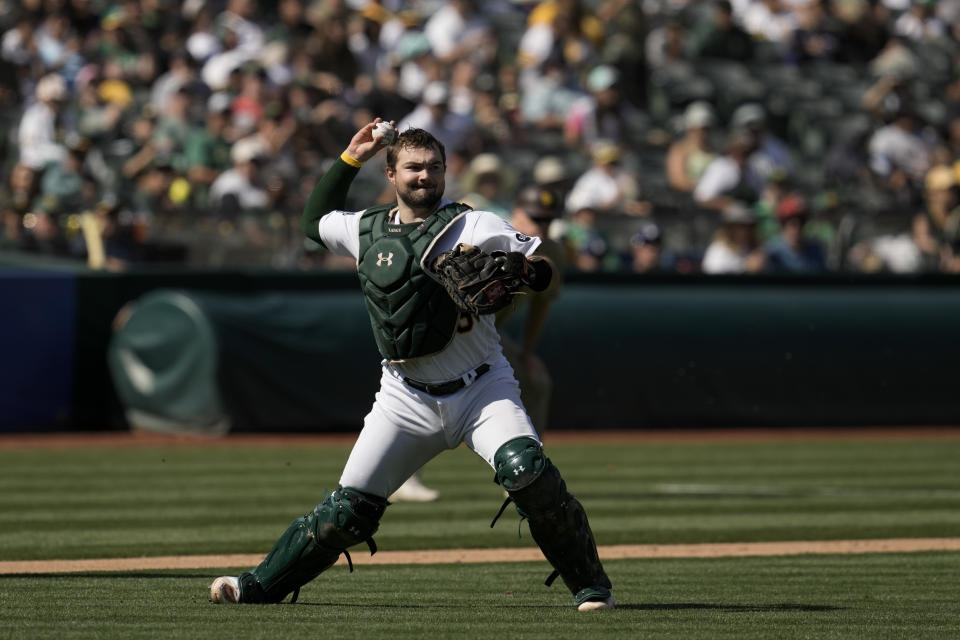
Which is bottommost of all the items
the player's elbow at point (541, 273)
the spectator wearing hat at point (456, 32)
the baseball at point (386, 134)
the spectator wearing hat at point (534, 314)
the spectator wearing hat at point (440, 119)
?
the spectator wearing hat at point (440, 119)

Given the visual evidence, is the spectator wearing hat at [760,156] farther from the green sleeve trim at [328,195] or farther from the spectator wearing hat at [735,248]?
the green sleeve trim at [328,195]

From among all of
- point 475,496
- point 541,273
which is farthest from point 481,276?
point 475,496

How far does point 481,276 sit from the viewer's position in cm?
559

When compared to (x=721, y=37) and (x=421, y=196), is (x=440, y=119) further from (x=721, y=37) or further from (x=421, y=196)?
(x=421, y=196)

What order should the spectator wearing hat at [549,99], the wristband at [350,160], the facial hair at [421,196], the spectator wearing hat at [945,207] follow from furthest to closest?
the spectator wearing hat at [549,99]
the spectator wearing hat at [945,207]
the wristband at [350,160]
the facial hair at [421,196]

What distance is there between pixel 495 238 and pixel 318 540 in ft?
4.13

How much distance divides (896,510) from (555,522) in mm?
5336

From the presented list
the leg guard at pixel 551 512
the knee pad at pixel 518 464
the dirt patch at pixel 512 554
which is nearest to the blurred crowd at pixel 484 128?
the dirt patch at pixel 512 554

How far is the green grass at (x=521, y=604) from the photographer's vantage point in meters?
5.48

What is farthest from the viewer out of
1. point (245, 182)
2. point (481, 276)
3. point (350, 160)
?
point (245, 182)

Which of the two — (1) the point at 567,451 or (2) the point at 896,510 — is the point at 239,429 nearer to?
(1) the point at 567,451

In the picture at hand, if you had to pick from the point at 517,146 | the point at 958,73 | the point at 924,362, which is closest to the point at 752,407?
the point at 924,362

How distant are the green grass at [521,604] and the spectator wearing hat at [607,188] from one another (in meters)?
9.34

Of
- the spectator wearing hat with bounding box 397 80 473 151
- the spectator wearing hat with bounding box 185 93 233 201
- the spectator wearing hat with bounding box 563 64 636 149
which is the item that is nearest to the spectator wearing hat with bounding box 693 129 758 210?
the spectator wearing hat with bounding box 563 64 636 149
